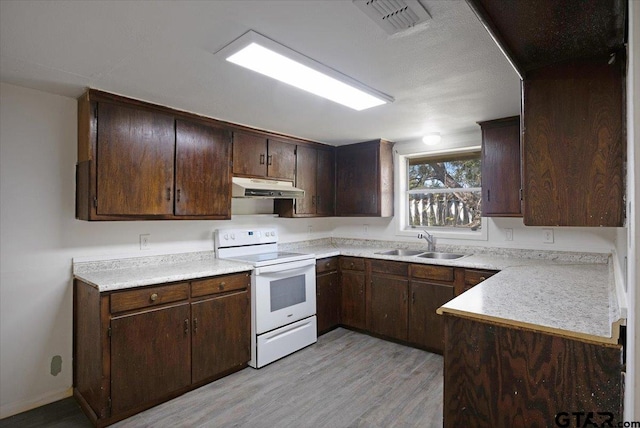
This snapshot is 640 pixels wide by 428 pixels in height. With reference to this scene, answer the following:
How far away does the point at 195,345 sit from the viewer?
257 centimetres

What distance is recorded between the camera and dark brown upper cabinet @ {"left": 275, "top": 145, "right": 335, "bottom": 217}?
152 inches

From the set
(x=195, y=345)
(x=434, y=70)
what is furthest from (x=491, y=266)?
(x=195, y=345)

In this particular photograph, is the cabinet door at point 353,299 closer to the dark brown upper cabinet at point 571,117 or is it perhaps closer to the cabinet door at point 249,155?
the cabinet door at point 249,155

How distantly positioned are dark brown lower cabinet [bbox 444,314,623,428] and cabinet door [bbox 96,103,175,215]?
87.8 inches

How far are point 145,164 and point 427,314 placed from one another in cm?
278

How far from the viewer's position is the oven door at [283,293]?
293 cm

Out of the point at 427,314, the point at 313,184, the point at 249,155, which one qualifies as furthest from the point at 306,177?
the point at 427,314

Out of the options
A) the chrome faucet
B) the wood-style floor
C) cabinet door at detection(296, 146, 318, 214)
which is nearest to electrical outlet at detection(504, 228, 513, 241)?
the chrome faucet

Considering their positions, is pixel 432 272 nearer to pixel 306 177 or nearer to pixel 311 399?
pixel 311 399

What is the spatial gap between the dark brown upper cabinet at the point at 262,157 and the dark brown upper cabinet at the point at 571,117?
2380 mm

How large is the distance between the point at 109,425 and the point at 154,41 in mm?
2284

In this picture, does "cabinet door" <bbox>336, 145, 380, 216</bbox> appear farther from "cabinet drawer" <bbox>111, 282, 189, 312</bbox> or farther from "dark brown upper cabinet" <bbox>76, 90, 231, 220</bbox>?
"cabinet drawer" <bbox>111, 282, 189, 312</bbox>

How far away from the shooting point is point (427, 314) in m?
3.25

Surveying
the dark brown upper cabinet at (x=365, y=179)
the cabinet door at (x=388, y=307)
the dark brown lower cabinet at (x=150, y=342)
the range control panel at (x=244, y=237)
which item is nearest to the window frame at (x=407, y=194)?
the dark brown upper cabinet at (x=365, y=179)
